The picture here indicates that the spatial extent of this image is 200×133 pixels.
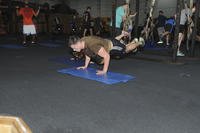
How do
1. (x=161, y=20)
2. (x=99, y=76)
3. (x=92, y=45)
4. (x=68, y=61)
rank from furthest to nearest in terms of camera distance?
(x=161, y=20)
(x=68, y=61)
(x=99, y=76)
(x=92, y=45)

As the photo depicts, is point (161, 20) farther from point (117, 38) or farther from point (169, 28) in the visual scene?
point (117, 38)

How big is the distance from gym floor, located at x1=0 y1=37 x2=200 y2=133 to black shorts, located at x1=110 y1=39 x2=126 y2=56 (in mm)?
330

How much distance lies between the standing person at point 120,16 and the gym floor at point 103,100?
1635 millimetres

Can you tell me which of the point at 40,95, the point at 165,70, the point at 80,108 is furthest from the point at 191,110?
the point at 165,70

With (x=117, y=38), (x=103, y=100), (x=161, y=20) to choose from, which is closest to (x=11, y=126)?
(x=103, y=100)

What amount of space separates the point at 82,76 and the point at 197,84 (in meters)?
1.63

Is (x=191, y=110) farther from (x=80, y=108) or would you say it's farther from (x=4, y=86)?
(x=4, y=86)

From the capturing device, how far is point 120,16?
22.3ft

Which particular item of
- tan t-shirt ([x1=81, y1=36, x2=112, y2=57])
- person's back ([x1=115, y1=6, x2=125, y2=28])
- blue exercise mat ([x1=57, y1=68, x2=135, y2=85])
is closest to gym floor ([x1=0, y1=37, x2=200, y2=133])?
blue exercise mat ([x1=57, y1=68, x2=135, y2=85])

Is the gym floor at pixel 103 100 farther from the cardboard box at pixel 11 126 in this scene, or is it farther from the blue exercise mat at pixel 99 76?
the cardboard box at pixel 11 126

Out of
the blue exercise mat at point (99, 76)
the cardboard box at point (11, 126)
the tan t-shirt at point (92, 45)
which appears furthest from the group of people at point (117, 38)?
the cardboard box at point (11, 126)

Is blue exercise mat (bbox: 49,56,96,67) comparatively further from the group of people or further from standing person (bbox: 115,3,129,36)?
standing person (bbox: 115,3,129,36)

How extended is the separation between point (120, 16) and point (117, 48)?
1654mm

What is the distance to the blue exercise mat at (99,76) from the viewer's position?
4344 millimetres
